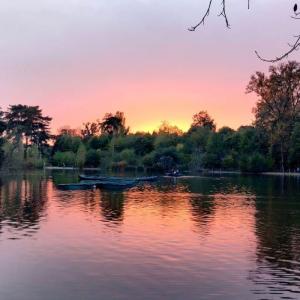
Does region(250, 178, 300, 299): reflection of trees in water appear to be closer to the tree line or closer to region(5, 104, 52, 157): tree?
the tree line

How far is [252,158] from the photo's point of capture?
69500 millimetres

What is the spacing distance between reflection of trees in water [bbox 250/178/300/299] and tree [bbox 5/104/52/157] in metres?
61.2

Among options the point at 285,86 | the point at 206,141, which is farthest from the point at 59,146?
the point at 285,86

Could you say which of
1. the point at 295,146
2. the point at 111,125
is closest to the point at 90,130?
the point at 111,125

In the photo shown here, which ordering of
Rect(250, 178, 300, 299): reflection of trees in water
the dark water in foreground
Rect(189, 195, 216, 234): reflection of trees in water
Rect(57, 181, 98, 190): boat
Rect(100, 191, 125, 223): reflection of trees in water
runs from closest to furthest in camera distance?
the dark water in foreground < Rect(250, 178, 300, 299): reflection of trees in water < Rect(189, 195, 216, 234): reflection of trees in water < Rect(100, 191, 125, 223): reflection of trees in water < Rect(57, 181, 98, 190): boat

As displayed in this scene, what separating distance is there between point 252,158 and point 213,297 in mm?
59802

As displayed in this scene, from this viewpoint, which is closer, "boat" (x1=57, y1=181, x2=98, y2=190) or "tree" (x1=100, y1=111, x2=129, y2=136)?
"boat" (x1=57, y1=181, x2=98, y2=190)

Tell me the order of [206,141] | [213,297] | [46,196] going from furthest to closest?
1. [206,141]
2. [46,196]
3. [213,297]

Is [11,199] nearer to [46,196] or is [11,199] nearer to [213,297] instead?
[46,196]

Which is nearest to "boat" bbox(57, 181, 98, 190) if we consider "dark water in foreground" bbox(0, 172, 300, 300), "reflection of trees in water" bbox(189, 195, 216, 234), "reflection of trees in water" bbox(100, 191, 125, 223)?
"reflection of trees in water" bbox(100, 191, 125, 223)

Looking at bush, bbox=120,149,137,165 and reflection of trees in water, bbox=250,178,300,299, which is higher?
bush, bbox=120,149,137,165

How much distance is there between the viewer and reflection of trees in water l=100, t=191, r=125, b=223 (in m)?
23.6

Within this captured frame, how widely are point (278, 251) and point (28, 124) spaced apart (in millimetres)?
74919

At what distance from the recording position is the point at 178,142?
91.7 metres
